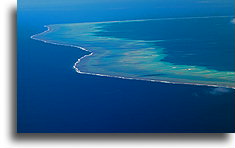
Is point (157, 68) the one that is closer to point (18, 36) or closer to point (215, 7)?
point (215, 7)

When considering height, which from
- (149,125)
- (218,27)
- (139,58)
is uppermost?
(218,27)

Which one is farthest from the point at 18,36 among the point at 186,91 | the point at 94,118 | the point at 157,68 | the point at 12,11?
the point at 186,91

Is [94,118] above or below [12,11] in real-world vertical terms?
below

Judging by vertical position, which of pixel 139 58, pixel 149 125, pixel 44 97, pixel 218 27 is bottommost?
pixel 149 125

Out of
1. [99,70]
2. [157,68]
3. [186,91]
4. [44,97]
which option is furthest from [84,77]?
[186,91]

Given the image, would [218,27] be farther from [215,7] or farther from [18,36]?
[18,36]

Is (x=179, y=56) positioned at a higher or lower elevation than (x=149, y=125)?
higher
